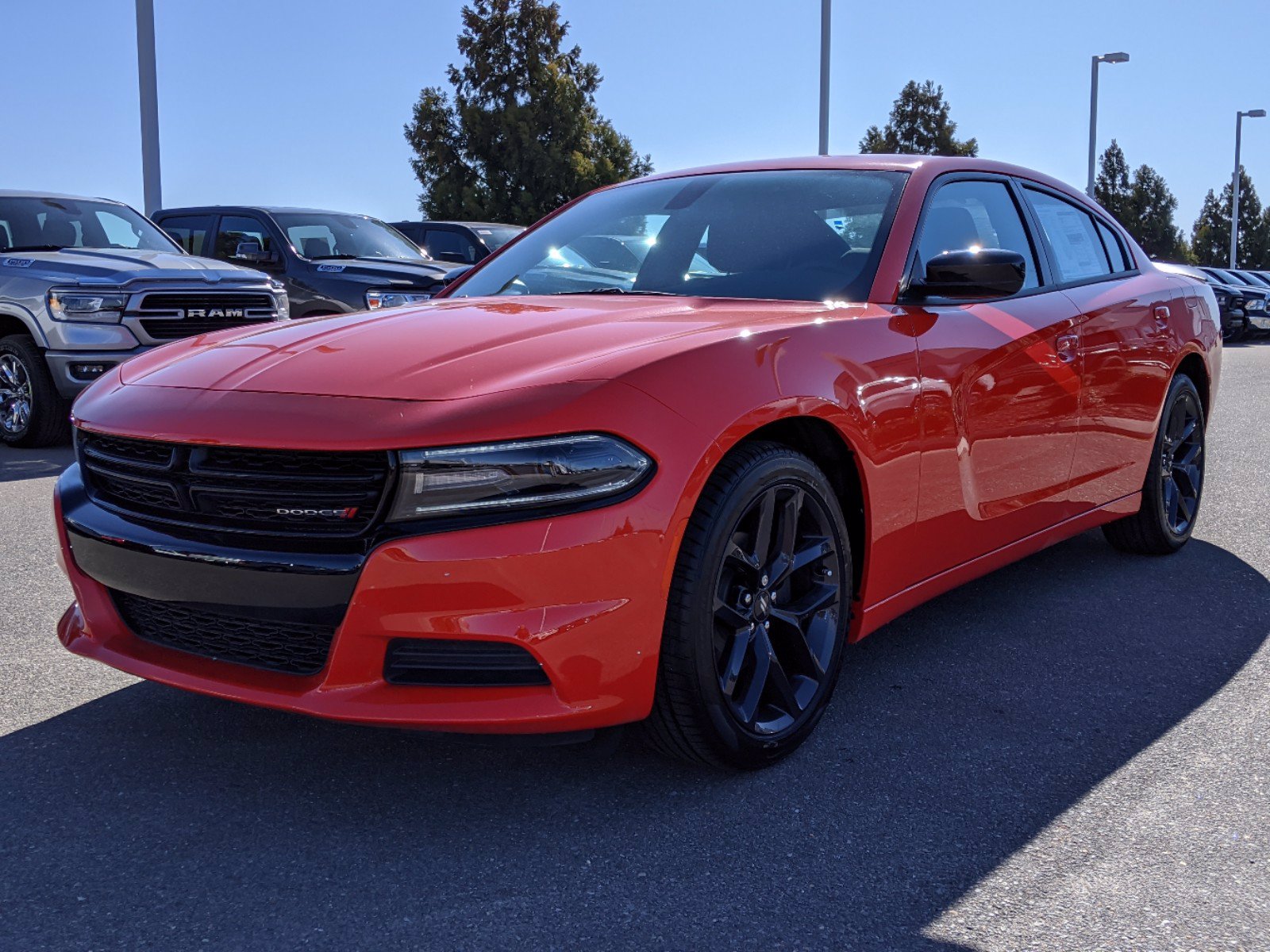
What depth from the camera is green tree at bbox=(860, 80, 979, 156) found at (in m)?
41.9

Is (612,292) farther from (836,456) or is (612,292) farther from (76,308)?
(76,308)

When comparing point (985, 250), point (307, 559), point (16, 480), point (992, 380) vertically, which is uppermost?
point (985, 250)

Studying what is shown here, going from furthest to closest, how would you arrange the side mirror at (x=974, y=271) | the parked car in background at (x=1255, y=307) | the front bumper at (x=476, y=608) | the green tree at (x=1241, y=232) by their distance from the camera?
the green tree at (x=1241, y=232) < the parked car in background at (x=1255, y=307) < the side mirror at (x=974, y=271) < the front bumper at (x=476, y=608)

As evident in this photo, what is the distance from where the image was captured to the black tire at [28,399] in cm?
860

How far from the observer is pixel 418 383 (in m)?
2.62

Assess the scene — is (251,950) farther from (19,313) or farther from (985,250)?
(19,313)

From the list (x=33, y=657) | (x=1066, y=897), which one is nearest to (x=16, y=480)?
(x=33, y=657)

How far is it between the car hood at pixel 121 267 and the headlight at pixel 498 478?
22.9 feet

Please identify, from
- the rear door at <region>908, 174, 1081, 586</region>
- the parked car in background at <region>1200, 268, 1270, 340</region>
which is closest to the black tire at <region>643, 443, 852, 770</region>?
the rear door at <region>908, 174, 1081, 586</region>

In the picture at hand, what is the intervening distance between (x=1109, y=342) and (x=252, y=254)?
833cm

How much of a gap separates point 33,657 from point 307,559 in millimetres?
1751

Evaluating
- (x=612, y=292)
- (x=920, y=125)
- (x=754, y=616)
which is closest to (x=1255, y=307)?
(x=920, y=125)

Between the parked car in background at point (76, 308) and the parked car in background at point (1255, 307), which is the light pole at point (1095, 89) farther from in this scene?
the parked car in background at point (76, 308)

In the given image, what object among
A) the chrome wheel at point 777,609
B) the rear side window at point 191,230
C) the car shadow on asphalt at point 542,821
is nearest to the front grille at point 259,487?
the car shadow on asphalt at point 542,821
